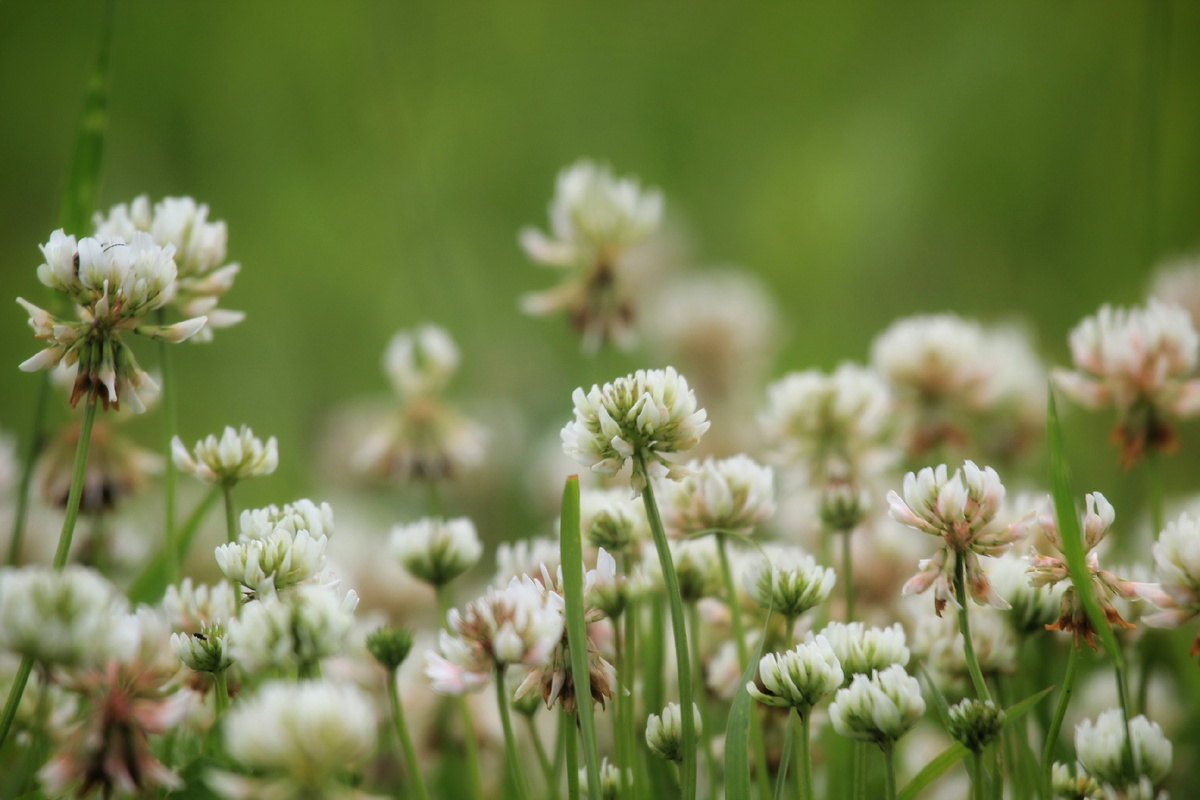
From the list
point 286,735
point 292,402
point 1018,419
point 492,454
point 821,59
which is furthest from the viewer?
point 821,59

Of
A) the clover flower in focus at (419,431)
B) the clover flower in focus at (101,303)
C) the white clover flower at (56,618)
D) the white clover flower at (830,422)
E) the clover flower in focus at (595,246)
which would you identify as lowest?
the white clover flower at (56,618)

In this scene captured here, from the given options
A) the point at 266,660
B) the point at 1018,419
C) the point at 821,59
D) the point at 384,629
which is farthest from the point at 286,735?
the point at 821,59

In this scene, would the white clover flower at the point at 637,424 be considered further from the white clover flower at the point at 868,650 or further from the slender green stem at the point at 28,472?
the slender green stem at the point at 28,472

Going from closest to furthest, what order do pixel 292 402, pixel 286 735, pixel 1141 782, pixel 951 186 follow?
pixel 286 735
pixel 1141 782
pixel 292 402
pixel 951 186

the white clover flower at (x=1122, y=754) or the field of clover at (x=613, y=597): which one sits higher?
the field of clover at (x=613, y=597)

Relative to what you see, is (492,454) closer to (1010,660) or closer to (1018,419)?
(1018,419)

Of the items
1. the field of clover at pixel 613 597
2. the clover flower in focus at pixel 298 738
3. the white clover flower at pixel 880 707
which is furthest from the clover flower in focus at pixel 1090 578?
the clover flower in focus at pixel 298 738

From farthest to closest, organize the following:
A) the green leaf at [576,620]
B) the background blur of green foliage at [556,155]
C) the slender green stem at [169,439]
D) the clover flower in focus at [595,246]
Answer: the background blur of green foliage at [556,155] → the clover flower in focus at [595,246] → the slender green stem at [169,439] → the green leaf at [576,620]

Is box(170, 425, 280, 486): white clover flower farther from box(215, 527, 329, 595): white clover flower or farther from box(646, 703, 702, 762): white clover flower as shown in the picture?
box(646, 703, 702, 762): white clover flower

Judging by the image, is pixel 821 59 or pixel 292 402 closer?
pixel 292 402
